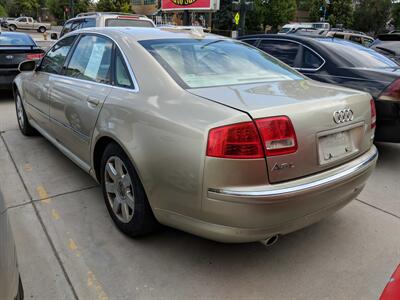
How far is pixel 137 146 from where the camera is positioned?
2453 millimetres

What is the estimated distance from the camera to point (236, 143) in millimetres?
2043

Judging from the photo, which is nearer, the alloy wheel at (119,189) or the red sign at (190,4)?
the alloy wheel at (119,189)

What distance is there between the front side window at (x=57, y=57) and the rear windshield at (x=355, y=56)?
3.40 metres

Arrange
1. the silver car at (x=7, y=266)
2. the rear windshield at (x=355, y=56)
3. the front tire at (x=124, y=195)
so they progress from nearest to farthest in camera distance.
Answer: the silver car at (x=7, y=266) < the front tire at (x=124, y=195) < the rear windshield at (x=355, y=56)

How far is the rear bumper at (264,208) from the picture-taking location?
81.3 inches

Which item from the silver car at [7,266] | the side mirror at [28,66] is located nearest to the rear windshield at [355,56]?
the side mirror at [28,66]

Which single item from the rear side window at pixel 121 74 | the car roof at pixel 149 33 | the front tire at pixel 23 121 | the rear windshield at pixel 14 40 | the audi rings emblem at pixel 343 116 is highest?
the car roof at pixel 149 33

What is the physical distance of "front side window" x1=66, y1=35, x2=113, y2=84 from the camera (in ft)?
10.2

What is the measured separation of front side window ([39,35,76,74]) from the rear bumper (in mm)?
2347

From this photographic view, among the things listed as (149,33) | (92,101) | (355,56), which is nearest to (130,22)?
(355,56)

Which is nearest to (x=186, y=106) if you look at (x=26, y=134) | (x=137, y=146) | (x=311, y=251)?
(x=137, y=146)

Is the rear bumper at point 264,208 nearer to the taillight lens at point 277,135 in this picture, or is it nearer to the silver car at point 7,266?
the taillight lens at point 277,135

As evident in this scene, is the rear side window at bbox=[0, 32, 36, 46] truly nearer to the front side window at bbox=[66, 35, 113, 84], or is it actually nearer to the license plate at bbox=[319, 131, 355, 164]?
the front side window at bbox=[66, 35, 113, 84]

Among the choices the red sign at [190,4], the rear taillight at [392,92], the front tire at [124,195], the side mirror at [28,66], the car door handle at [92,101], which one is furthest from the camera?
the red sign at [190,4]
